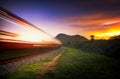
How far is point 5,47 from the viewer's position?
13.3 feet

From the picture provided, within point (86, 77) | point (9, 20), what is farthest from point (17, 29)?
point (86, 77)

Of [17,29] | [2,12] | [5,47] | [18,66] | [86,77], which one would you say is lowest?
[86,77]

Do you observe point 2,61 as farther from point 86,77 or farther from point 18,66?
point 86,77

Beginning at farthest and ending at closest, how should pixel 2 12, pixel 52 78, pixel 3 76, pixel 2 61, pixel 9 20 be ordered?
pixel 52 78 → pixel 3 76 → pixel 9 20 → pixel 2 12 → pixel 2 61

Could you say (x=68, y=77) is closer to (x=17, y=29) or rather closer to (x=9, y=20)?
(x=17, y=29)

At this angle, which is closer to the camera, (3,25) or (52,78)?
(3,25)

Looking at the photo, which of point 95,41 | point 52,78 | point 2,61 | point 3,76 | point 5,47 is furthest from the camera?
point 95,41

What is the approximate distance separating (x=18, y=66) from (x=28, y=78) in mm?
1773

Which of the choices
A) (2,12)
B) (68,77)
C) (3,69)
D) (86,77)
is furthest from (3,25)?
(86,77)

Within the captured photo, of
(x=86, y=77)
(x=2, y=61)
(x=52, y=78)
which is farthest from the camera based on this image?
(x=86, y=77)

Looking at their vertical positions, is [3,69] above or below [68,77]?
above

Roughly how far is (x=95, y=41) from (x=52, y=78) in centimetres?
3117

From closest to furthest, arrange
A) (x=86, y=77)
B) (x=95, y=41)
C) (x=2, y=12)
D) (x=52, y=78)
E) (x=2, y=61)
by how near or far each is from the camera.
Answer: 1. (x=2, y=61)
2. (x=2, y=12)
3. (x=52, y=78)
4. (x=86, y=77)
5. (x=95, y=41)

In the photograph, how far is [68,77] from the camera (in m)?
7.20
